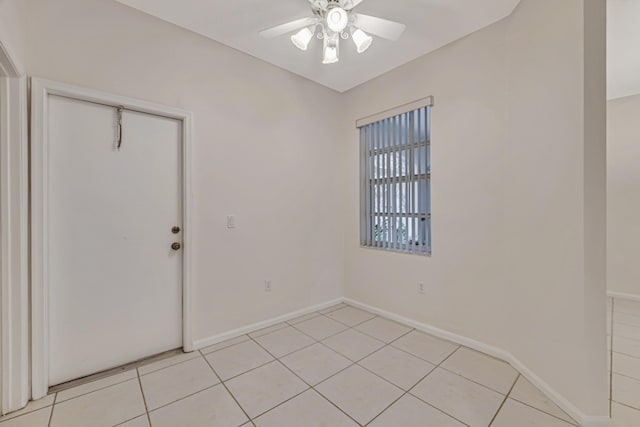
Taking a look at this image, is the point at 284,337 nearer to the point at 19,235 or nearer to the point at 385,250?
the point at 385,250

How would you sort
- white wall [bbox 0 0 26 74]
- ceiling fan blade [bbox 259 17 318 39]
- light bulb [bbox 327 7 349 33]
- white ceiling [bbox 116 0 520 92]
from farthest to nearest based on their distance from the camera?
white ceiling [bbox 116 0 520 92]
ceiling fan blade [bbox 259 17 318 39]
light bulb [bbox 327 7 349 33]
white wall [bbox 0 0 26 74]


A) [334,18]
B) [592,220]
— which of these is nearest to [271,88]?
[334,18]

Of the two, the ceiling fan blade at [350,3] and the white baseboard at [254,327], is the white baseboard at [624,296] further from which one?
the ceiling fan blade at [350,3]

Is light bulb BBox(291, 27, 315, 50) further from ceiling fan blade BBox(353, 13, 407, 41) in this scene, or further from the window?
the window

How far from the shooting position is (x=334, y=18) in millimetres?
1761

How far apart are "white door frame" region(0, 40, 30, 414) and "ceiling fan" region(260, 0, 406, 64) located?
5.16ft

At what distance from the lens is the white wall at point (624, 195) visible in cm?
342

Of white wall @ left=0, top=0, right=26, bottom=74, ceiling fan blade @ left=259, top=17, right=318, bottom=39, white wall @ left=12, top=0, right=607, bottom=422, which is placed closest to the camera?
white wall @ left=0, top=0, right=26, bottom=74

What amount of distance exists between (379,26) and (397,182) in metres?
1.52

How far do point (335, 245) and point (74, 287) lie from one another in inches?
97.6

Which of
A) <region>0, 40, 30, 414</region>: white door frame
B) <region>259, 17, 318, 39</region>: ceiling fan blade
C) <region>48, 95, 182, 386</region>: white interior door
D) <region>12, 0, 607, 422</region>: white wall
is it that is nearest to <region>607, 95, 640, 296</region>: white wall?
<region>12, 0, 607, 422</region>: white wall

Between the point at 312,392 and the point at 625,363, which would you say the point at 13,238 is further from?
the point at 625,363

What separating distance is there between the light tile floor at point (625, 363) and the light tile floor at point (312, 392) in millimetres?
32

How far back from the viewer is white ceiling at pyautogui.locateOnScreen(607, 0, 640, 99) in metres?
2.07
